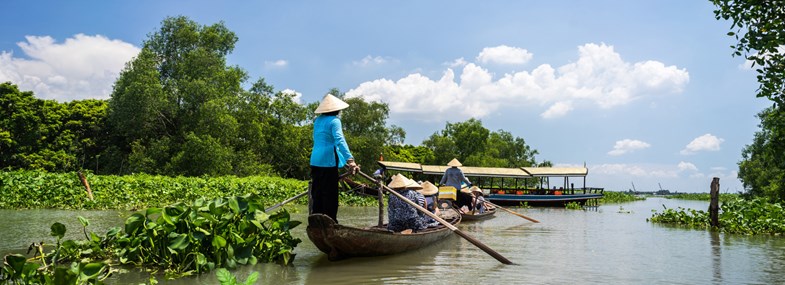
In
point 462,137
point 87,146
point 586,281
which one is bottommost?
point 586,281

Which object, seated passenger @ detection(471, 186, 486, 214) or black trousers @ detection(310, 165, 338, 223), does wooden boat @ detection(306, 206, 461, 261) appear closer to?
black trousers @ detection(310, 165, 338, 223)

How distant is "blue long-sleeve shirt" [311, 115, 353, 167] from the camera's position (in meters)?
6.86

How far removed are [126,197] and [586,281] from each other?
14185 millimetres

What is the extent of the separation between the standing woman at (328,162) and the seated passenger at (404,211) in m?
1.36

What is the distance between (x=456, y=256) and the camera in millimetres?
8477

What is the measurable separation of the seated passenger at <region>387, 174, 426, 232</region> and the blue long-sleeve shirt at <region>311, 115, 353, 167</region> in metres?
1.38

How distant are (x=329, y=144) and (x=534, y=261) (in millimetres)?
3531

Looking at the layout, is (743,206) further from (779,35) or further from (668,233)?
(779,35)

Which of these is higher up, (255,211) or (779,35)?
(779,35)

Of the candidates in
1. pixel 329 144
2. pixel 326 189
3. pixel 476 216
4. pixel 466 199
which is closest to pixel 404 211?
pixel 326 189

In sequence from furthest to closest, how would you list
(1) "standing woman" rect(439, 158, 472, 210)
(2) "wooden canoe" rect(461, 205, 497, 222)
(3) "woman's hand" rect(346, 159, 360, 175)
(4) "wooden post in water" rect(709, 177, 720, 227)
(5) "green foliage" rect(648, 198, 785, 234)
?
(1) "standing woman" rect(439, 158, 472, 210) → (2) "wooden canoe" rect(461, 205, 497, 222) → (4) "wooden post in water" rect(709, 177, 720, 227) → (5) "green foliage" rect(648, 198, 785, 234) → (3) "woman's hand" rect(346, 159, 360, 175)

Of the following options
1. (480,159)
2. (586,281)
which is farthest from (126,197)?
(480,159)

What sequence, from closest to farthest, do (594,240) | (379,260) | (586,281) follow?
Result: (586,281), (379,260), (594,240)

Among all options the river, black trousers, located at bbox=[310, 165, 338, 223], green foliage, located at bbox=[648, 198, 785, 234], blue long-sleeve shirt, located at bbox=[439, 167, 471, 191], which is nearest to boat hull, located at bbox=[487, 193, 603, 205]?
blue long-sleeve shirt, located at bbox=[439, 167, 471, 191]
